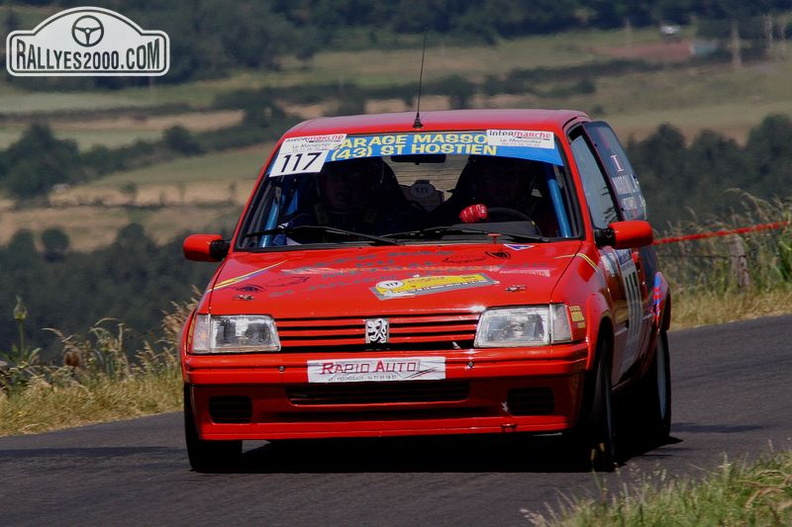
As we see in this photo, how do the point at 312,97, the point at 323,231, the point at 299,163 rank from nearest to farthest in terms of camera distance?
1. the point at 323,231
2. the point at 299,163
3. the point at 312,97

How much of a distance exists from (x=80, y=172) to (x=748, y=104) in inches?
1000

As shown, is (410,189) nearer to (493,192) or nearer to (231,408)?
(493,192)

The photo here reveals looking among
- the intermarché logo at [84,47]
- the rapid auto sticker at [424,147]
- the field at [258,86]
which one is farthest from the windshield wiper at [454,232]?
the field at [258,86]

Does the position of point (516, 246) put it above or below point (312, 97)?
below

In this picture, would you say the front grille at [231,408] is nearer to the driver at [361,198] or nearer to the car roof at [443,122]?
the driver at [361,198]

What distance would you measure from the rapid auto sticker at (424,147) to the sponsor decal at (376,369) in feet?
5.50

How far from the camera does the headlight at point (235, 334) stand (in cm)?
745

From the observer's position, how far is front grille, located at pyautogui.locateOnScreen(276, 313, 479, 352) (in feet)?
24.0

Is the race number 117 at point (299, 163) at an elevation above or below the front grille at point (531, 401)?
above

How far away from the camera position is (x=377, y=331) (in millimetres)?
7352

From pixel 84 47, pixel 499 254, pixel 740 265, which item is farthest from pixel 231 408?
pixel 84 47

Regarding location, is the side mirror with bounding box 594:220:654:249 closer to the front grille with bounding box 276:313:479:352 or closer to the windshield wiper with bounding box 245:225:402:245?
the windshield wiper with bounding box 245:225:402:245

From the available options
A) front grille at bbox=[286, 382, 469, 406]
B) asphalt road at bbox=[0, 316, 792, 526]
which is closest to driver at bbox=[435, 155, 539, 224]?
asphalt road at bbox=[0, 316, 792, 526]

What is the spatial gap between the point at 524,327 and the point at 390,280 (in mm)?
631
